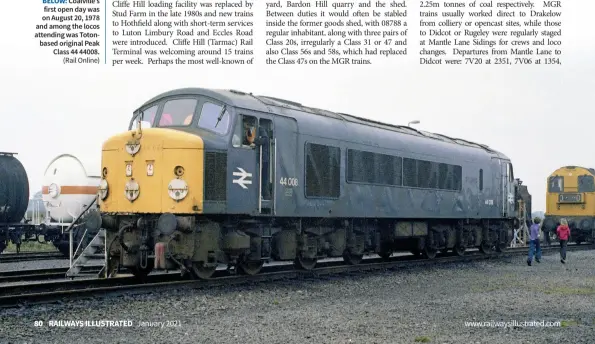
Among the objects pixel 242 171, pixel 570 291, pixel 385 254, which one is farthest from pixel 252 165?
pixel 385 254

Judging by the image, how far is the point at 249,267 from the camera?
50.4 ft

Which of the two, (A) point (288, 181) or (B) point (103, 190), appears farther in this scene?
(A) point (288, 181)

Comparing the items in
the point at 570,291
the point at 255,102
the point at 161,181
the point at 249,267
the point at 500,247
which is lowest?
the point at 500,247

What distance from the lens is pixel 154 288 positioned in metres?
13.0

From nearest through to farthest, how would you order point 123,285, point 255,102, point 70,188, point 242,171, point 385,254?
point 123,285 < point 242,171 < point 255,102 < point 385,254 < point 70,188

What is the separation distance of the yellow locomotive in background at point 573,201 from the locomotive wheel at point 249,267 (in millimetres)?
24961

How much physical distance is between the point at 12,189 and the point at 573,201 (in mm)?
28713

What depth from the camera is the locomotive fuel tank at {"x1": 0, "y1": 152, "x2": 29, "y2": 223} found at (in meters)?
24.2

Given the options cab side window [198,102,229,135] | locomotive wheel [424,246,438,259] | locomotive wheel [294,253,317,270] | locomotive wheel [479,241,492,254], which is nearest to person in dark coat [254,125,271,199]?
cab side window [198,102,229,135]

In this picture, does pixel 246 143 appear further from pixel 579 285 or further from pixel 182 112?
pixel 579 285

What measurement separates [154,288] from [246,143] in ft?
11.9

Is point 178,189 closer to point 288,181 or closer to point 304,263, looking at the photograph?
point 288,181

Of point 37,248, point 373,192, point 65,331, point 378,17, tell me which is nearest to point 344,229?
point 373,192

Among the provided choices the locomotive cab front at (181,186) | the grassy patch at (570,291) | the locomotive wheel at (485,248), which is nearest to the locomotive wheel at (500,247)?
the locomotive wheel at (485,248)
